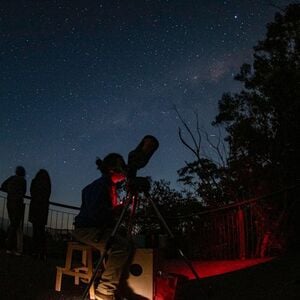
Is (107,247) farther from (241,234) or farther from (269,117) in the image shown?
(269,117)

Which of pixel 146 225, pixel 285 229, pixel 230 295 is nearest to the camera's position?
pixel 230 295

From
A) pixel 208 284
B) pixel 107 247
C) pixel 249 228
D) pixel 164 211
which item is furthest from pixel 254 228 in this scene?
pixel 164 211

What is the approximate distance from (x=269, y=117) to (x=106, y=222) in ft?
28.0

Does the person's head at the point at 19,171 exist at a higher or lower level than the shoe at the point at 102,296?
higher

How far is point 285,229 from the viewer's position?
277 inches

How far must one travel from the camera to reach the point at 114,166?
3.61 meters

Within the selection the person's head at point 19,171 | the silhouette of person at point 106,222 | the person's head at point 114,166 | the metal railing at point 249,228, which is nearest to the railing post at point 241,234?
the metal railing at point 249,228

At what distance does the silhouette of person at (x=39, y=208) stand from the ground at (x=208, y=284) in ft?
2.12

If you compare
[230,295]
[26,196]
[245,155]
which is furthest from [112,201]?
[245,155]

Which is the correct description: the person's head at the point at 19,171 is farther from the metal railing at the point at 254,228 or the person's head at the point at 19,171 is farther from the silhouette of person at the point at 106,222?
the metal railing at the point at 254,228

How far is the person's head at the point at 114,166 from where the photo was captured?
359cm

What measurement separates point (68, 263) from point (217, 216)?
4.24 meters

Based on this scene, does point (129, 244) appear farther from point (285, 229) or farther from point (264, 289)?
point (285, 229)

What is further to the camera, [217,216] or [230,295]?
[217,216]
